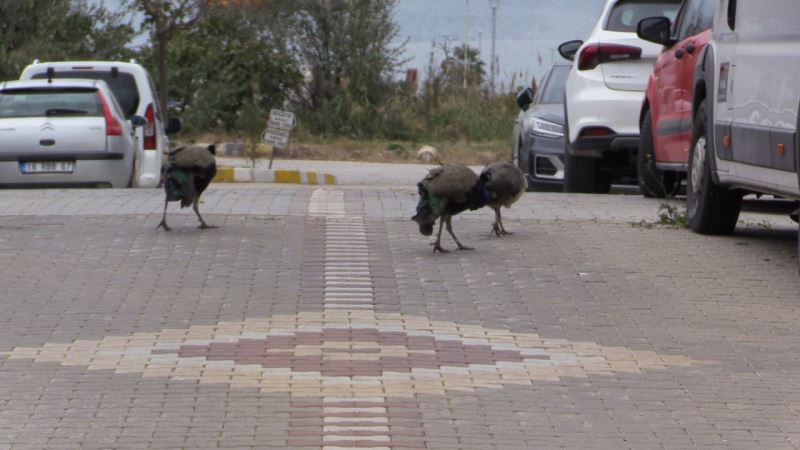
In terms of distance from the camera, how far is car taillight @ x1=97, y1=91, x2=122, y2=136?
17.1 meters

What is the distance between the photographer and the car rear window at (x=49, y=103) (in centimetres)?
1728

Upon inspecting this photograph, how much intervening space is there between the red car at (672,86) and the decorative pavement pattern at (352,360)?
4818mm

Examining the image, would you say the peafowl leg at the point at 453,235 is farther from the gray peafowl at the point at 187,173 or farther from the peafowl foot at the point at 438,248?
the gray peafowl at the point at 187,173

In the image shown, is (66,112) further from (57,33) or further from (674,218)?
(57,33)

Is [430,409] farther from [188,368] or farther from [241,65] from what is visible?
[241,65]

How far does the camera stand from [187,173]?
1126cm

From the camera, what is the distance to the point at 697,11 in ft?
43.2

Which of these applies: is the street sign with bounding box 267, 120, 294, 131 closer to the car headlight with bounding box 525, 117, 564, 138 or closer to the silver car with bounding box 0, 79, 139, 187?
the silver car with bounding box 0, 79, 139, 187

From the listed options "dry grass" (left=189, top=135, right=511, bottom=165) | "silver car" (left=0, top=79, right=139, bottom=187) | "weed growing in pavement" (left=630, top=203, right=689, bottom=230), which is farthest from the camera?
"dry grass" (left=189, top=135, right=511, bottom=165)

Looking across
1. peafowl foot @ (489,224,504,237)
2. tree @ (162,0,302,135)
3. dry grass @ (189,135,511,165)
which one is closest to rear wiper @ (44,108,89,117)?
peafowl foot @ (489,224,504,237)

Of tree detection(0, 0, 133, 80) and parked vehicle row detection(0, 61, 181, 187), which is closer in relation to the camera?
parked vehicle row detection(0, 61, 181, 187)

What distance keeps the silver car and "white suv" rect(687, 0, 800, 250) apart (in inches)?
291

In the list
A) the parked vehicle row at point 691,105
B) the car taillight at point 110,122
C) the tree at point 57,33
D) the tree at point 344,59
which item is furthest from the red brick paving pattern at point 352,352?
the tree at point 344,59

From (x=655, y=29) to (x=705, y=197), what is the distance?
223 cm
